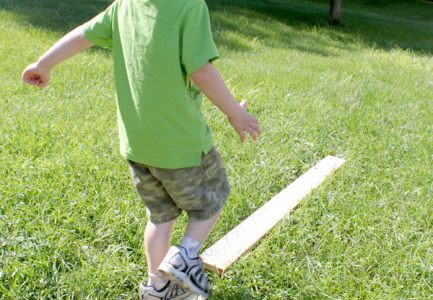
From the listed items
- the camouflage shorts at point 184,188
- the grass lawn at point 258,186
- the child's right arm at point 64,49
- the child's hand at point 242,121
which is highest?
the child's right arm at point 64,49

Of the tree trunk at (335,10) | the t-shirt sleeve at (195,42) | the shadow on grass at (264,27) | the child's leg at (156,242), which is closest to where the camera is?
the t-shirt sleeve at (195,42)

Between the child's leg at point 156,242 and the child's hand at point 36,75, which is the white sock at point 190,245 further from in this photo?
the child's hand at point 36,75

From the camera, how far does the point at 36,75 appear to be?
A: 1.78 metres

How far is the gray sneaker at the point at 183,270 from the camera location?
151cm

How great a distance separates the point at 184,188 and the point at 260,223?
85 centimetres

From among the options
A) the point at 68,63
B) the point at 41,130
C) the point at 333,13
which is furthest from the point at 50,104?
the point at 333,13

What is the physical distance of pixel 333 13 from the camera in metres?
11.7

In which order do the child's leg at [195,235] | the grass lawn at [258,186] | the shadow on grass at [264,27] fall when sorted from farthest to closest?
the shadow on grass at [264,27], the grass lawn at [258,186], the child's leg at [195,235]

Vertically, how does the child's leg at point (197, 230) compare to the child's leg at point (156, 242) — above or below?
above

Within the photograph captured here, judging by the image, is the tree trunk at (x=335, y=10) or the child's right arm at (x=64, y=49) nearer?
the child's right arm at (x=64, y=49)

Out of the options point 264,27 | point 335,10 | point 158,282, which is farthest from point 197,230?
point 335,10

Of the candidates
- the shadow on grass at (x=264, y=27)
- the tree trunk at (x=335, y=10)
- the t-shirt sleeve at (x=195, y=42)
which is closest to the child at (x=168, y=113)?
the t-shirt sleeve at (x=195, y=42)

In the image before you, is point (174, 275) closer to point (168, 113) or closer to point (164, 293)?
point (164, 293)

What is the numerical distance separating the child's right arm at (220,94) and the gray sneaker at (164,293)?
755 mm
